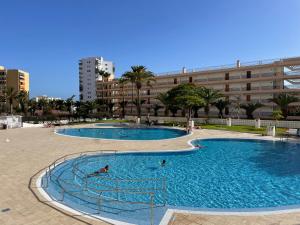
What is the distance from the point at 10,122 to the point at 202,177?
35979mm

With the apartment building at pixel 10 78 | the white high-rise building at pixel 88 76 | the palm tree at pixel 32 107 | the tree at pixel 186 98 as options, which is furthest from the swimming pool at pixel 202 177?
the apartment building at pixel 10 78

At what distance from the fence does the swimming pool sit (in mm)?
27600

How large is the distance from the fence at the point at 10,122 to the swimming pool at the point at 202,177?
1087 inches

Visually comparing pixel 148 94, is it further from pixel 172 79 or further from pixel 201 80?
pixel 201 80

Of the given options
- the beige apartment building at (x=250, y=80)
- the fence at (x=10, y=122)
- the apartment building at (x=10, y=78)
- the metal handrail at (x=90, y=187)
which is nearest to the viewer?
the metal handrail at (x=90, y=187)

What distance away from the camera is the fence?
37.3 metres

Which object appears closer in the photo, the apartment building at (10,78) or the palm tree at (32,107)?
the palm tree at (32,107)

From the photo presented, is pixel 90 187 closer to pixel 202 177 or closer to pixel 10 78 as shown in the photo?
pixel 202 177

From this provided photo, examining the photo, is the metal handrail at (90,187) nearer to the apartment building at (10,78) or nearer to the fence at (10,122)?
the fence at (10,122)

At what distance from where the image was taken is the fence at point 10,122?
122ft

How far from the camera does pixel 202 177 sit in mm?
14219

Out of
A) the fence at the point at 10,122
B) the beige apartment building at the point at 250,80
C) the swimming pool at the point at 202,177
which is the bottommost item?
the swimming pool at the point at 202,177

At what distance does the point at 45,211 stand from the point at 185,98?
35.0 metres

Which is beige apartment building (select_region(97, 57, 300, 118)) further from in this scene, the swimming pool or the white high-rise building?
the white high-rise building
